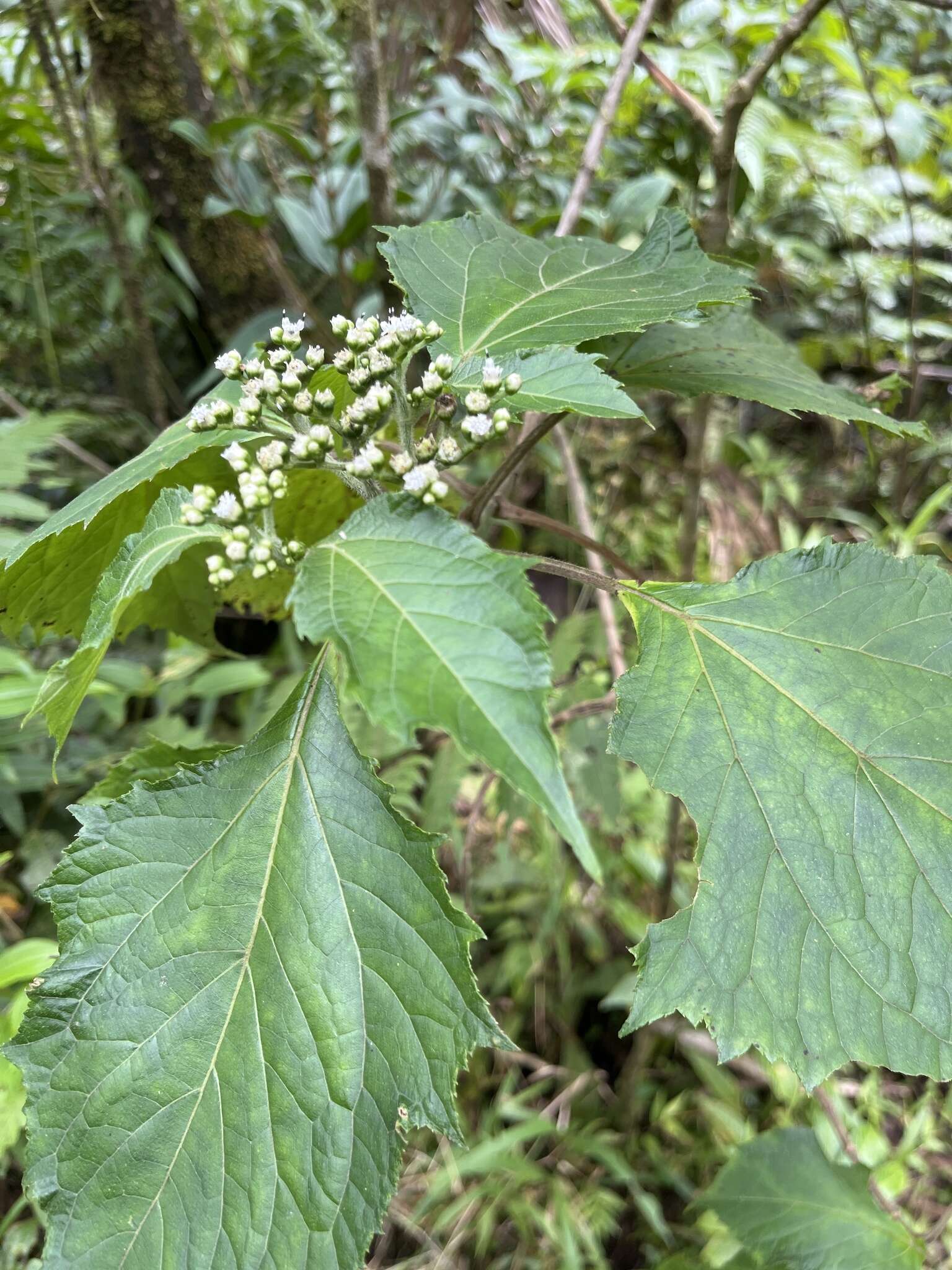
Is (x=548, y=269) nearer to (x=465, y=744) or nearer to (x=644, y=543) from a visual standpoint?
(x=465, y=744)

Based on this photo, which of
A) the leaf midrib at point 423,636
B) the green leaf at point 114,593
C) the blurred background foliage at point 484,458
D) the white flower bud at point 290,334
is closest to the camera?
the leaf midrib at point 423,636

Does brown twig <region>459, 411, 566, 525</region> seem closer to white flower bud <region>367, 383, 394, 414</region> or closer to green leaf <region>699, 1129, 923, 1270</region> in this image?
white flower bud <region>367, 383, 394, 414</region>

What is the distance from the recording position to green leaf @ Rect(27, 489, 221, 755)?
25.8 inches

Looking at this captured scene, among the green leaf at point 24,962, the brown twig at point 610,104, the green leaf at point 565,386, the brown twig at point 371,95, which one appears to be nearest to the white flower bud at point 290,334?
the green leaf at point 565,386

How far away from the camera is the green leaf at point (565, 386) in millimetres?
693

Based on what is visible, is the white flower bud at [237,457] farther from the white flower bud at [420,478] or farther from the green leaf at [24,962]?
the green leaf at [24,962]

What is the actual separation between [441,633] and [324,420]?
39 centimetres

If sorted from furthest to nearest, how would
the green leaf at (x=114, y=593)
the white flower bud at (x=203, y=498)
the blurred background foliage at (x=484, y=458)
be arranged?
1. the blurred background foliage at (x=484, y=458)
2. the white flower bud at (x=203, y=498)
3. the green leaf at (x=114, y=593)

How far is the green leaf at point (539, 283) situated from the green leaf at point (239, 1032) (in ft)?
1.78

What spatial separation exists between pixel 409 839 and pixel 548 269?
2.45 ft

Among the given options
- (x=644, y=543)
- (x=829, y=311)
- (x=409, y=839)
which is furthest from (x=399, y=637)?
(x=829, y=311)

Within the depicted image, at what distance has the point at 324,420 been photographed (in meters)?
0.85

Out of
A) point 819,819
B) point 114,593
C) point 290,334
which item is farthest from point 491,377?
point 819,819

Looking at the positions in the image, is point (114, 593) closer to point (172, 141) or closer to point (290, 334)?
point (290, 334)
